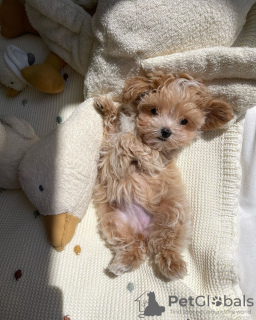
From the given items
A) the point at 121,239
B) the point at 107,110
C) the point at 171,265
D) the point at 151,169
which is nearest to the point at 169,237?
the point at 171,265

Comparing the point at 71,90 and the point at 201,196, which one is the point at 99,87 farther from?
the point at 201,196

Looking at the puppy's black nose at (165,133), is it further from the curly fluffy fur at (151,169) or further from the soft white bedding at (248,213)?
the soft white bedding at (248,213)

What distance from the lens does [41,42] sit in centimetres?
189

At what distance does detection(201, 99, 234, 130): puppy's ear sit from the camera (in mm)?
1413

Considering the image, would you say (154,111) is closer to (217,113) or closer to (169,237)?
(217,113)

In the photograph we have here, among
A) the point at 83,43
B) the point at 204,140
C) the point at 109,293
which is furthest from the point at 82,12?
the point at 109,293

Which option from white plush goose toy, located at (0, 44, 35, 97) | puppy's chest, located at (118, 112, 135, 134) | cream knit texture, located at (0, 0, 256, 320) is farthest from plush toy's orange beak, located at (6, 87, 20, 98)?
puppy's chest, located at (118, 112, 135, 134)

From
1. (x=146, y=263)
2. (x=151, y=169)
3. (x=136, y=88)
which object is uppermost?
(x=136, y=88)

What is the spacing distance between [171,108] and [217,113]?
271mm

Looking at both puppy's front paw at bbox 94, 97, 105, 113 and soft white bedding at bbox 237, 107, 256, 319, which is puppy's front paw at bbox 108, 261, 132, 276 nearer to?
soft white bedding at bbox 237, 107, 256, 319

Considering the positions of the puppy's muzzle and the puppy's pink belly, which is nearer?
the puppy's muzzle

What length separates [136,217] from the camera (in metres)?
1.54

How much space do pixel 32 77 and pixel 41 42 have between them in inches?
15.7

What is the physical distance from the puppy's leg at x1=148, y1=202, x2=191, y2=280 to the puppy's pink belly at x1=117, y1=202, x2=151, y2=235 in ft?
0.19
